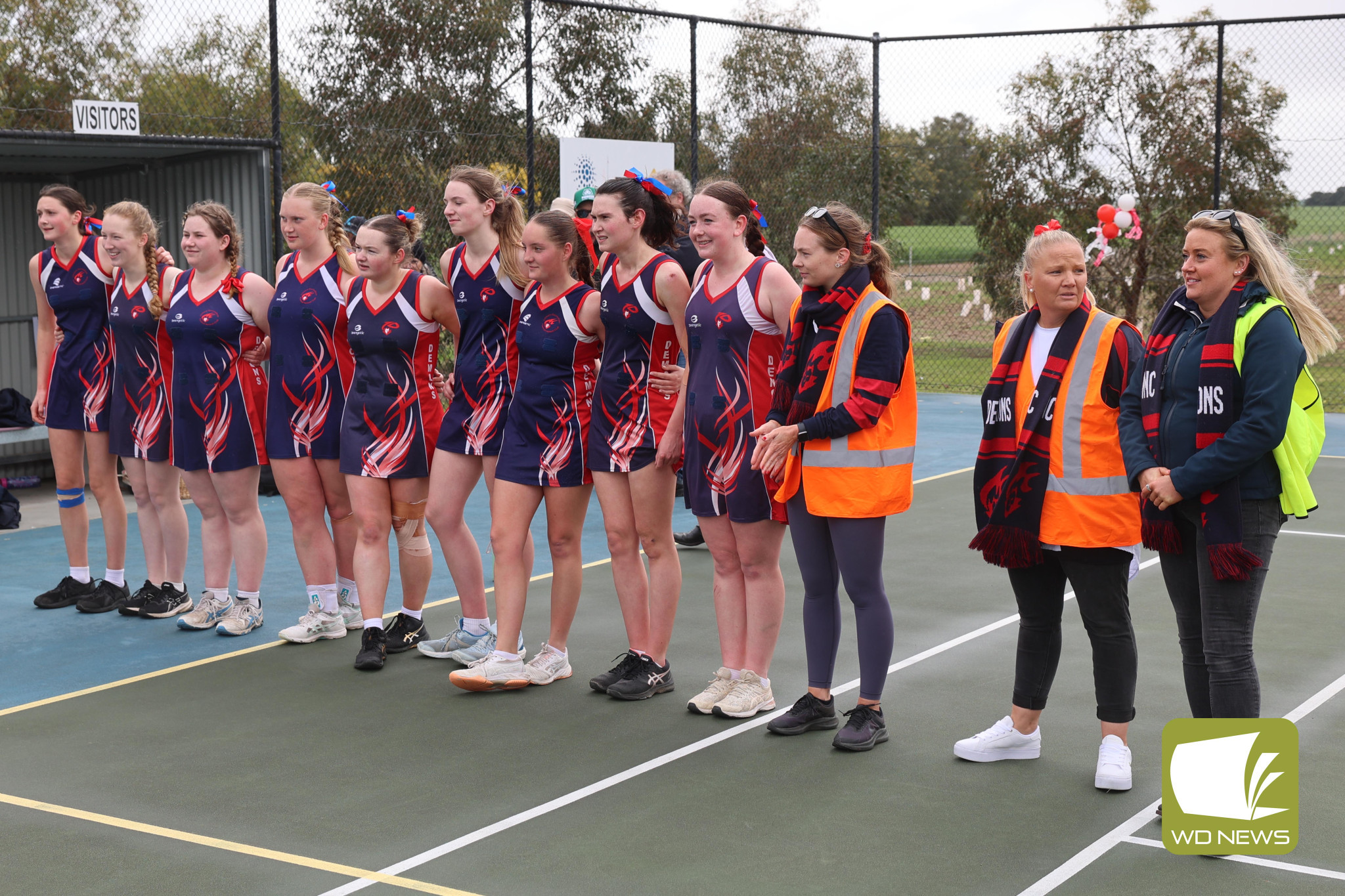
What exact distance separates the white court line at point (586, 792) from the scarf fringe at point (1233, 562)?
2.65 feet

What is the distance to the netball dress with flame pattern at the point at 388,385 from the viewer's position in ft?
18.2

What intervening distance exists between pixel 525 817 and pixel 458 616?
104 inches

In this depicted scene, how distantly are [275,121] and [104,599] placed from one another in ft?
13.9

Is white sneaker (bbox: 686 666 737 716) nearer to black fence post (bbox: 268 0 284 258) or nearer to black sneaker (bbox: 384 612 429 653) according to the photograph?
black sneaker (bbox: 384 612 429 653)

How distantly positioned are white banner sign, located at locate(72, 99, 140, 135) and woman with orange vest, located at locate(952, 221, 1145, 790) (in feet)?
21.8

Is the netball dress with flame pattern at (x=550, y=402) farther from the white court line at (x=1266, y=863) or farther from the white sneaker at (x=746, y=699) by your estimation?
the white court line at (x=1266, y=863)

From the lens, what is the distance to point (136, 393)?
253 inches

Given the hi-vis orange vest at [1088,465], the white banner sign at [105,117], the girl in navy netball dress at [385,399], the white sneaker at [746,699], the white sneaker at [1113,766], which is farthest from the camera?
the white banner sign at [105,117]

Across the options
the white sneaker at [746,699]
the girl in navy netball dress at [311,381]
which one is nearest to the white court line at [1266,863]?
the white sneaker at [746,699]

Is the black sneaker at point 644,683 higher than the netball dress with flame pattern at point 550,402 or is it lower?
lower

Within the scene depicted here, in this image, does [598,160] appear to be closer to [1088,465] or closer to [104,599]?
[104,599]

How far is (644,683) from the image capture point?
17.0 feet

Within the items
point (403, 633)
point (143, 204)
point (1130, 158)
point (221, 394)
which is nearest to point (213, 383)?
point (221, 394)

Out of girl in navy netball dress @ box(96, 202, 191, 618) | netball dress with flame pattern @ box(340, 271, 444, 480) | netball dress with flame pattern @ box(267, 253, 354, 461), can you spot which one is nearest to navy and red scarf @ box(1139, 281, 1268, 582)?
netball dress with flame pattern @ box(340, 271, 444, 480)
